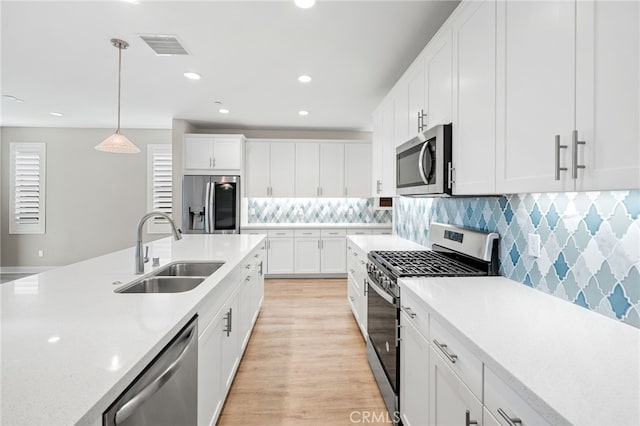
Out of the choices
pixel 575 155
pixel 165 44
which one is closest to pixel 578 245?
pixel 575 155

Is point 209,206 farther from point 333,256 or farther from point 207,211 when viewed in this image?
point 333,256

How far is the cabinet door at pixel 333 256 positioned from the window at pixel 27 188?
538cm

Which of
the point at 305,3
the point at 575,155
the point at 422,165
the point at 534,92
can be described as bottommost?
the point at 575,155

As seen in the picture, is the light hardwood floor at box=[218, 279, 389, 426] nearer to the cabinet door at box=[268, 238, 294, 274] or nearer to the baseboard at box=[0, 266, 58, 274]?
the cabinet door at box=[268, 238, 294, 274]

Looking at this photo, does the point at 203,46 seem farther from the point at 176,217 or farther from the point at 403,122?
the point at 176,217

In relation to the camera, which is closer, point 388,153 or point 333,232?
point 388,153

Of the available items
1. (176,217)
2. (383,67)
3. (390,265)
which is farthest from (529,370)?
(176,217)

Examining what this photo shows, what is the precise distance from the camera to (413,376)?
156 cm

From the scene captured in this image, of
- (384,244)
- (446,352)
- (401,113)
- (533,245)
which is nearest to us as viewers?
(446,352)

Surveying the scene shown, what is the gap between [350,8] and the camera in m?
2.19

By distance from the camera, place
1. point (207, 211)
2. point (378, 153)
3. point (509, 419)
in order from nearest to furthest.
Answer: point (509, 419), point (378, 153), point (207, 211)

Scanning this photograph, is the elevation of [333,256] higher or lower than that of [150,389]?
lower

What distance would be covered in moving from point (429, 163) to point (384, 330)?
111 cm

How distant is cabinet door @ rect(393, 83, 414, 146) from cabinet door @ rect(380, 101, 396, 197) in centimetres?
11
